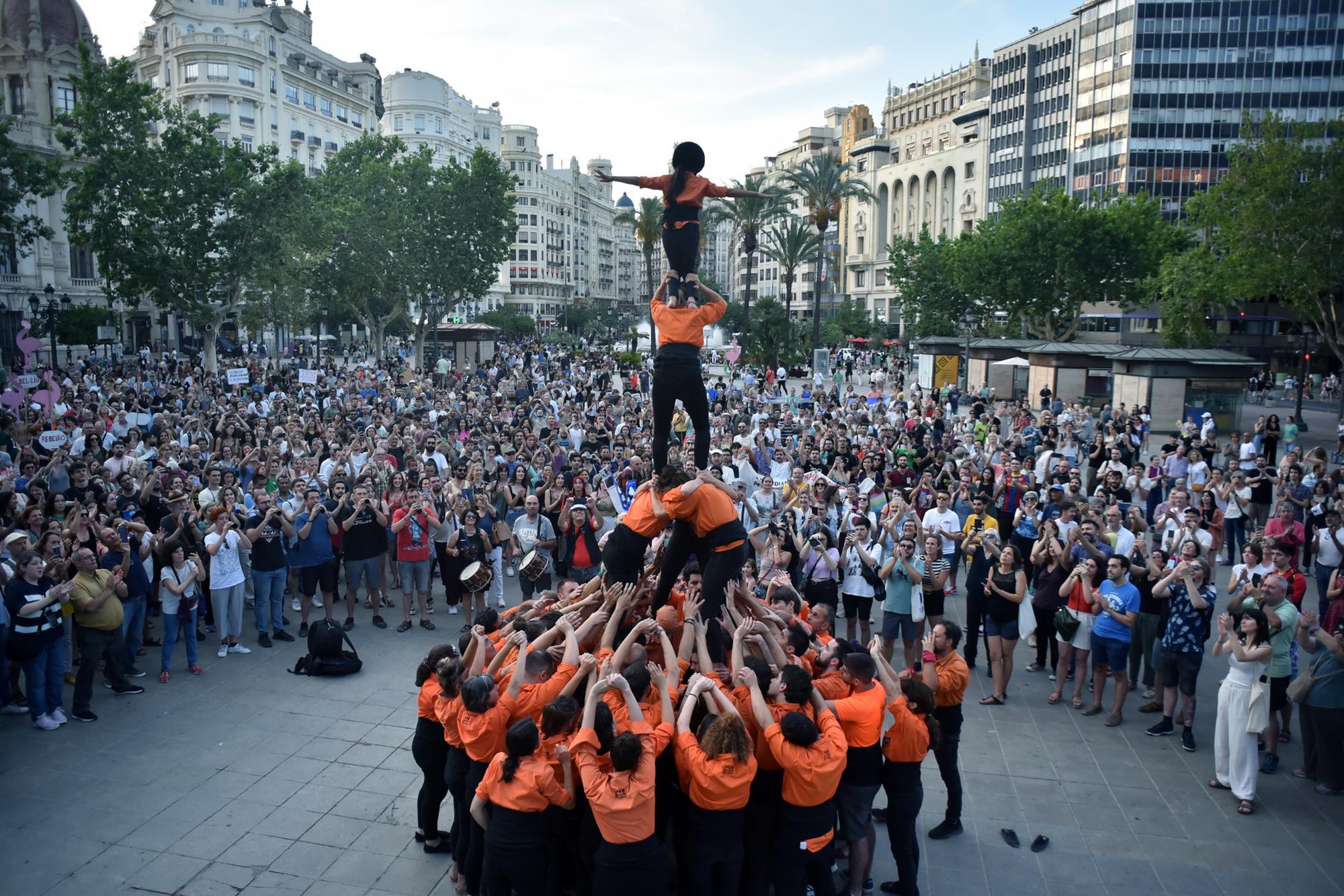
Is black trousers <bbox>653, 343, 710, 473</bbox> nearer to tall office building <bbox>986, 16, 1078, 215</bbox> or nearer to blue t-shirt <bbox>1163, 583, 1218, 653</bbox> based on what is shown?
blue t-shirt <bbox>1163, 583, 1218, 653</bbox>

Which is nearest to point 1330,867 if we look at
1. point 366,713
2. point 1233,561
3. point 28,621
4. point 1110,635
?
point 1110,635

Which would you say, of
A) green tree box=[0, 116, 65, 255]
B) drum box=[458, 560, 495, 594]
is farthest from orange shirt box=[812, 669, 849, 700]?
green tree box=[0, 116, 65, 255]

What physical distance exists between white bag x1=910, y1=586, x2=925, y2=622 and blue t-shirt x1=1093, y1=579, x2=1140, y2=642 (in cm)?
182

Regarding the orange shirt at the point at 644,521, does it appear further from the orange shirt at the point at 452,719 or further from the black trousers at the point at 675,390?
the orange shirt at the point at 452,719

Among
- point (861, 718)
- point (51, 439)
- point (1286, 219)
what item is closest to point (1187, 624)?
point (861, 718)

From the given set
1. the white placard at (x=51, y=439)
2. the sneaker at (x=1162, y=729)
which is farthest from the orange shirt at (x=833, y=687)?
the white placard at (x=51, y=439)

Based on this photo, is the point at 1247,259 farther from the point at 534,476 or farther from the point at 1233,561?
the point at 534,476

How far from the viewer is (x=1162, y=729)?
9.08 metres

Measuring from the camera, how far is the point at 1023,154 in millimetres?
81188

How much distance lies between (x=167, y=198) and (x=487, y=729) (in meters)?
31.9

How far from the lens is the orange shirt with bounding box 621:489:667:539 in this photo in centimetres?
721

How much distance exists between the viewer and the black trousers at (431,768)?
6766mm

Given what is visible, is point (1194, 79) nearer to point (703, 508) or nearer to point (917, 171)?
point (917, 171)

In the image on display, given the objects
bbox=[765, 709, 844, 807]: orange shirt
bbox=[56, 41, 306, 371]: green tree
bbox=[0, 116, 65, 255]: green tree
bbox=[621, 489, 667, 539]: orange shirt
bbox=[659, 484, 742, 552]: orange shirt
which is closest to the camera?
bbox=[765, 709, 844, 807]: orange shirt
